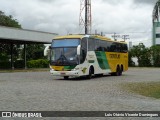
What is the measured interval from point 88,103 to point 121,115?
312 cm

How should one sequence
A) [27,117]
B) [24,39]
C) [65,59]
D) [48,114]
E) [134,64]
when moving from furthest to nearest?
[134,64], [24,39], [65,59], [48,114], [27,117]

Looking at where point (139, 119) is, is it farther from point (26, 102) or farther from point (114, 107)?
point (26, 102)

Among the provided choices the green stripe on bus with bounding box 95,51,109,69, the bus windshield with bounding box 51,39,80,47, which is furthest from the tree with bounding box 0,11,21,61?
the bus windshield with bounding box 51,39,80,47

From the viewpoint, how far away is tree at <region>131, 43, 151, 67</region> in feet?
227

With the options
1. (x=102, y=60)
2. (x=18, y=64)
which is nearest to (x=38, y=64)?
(x=18, y=64)

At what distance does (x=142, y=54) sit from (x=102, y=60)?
39.3 meters

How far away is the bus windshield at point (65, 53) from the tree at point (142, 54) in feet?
142

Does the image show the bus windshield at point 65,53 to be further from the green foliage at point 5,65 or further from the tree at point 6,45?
the tree at point 6,45

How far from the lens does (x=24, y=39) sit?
152ft

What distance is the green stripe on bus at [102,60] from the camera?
1219 inches

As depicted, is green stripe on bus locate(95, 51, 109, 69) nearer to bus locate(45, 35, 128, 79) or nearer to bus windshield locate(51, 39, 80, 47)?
bus locate(45, 35, 128, 79)

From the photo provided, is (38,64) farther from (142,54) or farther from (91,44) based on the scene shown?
(91,44)

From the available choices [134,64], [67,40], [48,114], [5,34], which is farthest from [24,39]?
[48,114]

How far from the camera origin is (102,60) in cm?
3164
